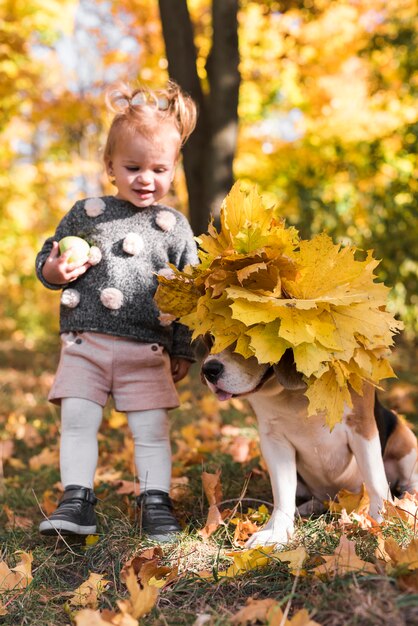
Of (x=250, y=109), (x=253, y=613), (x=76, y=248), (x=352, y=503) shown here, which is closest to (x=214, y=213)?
(x=76, y=248)

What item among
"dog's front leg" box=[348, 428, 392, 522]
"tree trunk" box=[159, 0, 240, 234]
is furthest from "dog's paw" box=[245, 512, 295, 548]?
"tree trunk" box=[159, 0, 240, 234]

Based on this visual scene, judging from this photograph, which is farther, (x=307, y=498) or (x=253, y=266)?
(x=307, y=498)

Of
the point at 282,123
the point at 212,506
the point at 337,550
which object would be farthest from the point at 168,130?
the point at 282,123

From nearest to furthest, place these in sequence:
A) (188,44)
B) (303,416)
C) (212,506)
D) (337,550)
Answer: (337,550) → (303,416) → (212,506) → (188,44)

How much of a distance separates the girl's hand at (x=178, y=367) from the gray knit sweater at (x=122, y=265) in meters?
0.08

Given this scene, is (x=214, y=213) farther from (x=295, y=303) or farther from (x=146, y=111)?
(x=295, y=303)

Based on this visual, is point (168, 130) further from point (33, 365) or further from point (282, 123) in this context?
point (282, 123)

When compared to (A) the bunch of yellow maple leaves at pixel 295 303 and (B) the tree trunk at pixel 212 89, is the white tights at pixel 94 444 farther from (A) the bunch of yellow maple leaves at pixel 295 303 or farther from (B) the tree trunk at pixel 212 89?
(B) the tree trunk at pixel 212 89

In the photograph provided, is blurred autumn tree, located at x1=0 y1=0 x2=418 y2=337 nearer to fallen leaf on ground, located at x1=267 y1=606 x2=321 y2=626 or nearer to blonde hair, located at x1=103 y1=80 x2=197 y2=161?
blonde hair, located at x1=103 y1=80 x2=197 y2=161

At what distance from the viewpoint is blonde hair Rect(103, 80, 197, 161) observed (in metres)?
3.14

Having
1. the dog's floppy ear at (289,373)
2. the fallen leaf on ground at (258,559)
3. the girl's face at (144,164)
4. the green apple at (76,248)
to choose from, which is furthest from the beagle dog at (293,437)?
the girl's face at (144,164)

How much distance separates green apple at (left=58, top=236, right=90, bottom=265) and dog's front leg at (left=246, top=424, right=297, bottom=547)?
3.49ft

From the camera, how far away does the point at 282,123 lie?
12.2 m

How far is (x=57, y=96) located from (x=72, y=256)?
1072 cm
